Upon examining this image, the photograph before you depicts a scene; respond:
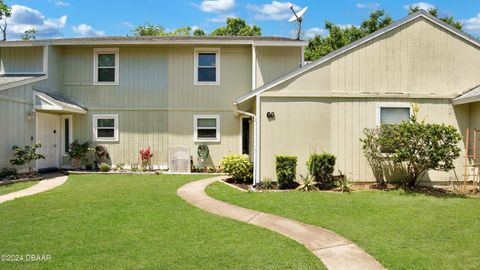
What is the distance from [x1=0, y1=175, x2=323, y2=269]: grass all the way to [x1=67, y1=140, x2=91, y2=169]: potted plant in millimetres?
6160

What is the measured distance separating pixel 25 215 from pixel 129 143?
848 centimetres

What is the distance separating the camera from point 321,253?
484cm

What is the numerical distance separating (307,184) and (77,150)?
386 inches

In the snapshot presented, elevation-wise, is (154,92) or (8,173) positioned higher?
(154,92)

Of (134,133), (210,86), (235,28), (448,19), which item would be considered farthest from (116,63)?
(235,28)

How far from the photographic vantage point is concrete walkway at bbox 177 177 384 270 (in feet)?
14.9

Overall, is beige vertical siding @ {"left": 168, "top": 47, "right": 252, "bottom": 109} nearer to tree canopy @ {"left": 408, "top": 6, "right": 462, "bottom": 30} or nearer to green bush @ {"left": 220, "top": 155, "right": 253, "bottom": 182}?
green bush @ {"left": 220, "top": 155, "right": 253, "bottom": 182}

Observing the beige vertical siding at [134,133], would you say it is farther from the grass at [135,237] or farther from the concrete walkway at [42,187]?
the grass at [135,237]

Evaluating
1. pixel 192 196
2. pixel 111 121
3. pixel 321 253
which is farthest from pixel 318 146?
pixel 111 121

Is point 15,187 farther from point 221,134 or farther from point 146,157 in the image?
point 221,134

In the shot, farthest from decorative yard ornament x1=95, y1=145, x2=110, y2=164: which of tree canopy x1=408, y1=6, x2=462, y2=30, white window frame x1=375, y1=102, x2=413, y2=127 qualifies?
tree canopy x1=408, y1=6, x2=462, y2=30

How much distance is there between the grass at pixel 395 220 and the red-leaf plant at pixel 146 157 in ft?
19.0

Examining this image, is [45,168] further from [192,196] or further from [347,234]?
[347,234]

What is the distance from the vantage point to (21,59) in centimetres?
1473
